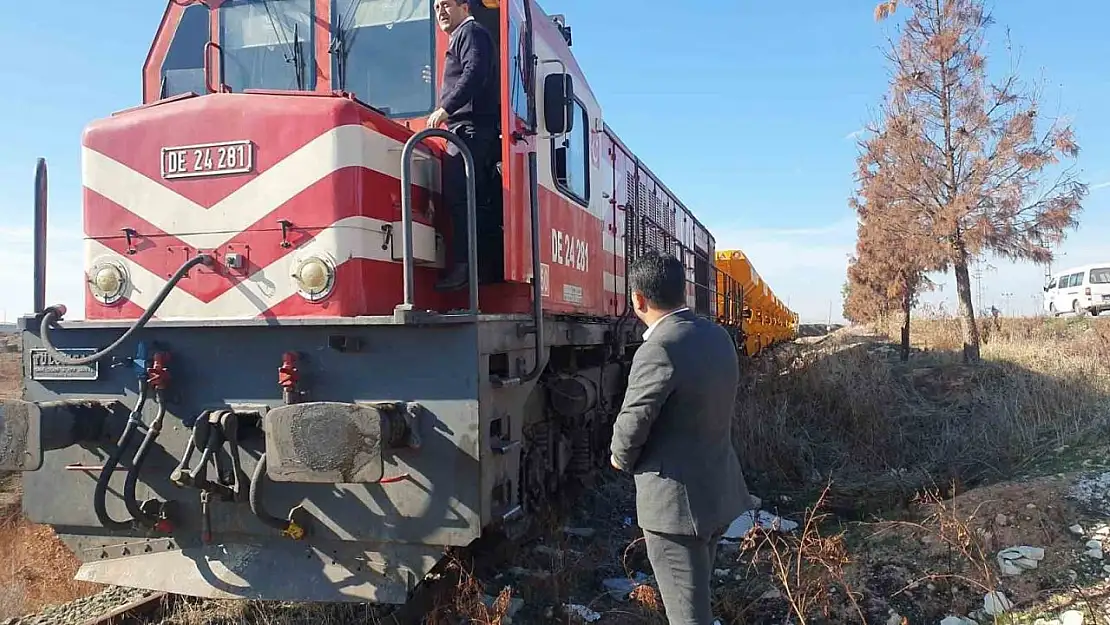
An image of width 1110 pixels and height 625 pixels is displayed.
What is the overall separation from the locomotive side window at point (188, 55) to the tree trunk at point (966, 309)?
11.7 m

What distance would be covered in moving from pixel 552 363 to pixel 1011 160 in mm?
10434

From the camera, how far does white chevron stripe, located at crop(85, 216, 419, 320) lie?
374 centimetres

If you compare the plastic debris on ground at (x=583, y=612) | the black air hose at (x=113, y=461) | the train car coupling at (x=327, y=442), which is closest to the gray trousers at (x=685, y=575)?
the train car coupling at (x=327, y=442)

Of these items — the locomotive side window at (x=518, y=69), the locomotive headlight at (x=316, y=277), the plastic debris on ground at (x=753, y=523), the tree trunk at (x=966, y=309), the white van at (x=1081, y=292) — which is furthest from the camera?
the white van at (x=1081, y=292)

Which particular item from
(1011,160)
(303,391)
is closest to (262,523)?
(303,391)

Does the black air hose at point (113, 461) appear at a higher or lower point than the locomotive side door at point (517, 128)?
lower

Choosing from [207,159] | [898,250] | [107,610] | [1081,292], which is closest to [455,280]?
[207,159]

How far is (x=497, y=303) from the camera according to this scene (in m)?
4.51

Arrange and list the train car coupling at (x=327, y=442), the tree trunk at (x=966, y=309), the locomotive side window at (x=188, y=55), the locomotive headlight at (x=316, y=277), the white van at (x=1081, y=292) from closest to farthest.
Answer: the train car coupling at (x=327, y=442), the locomotive headlight at (x=316, y=277), the locomotive side window at (x=188, y=55), the tree trunk at (x=966, y=309), the white van at (x=1081, y=292)

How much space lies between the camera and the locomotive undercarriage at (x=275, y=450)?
3492 millimetres

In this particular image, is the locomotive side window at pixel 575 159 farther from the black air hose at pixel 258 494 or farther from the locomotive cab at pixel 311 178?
the black air hose at pixel 258 494

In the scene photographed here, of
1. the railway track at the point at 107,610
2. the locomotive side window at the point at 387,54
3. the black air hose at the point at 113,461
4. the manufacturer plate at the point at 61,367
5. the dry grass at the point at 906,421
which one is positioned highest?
the locomotive side window at the point at 387,54

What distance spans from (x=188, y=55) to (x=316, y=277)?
217 cm

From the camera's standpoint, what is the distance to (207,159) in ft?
12.7
